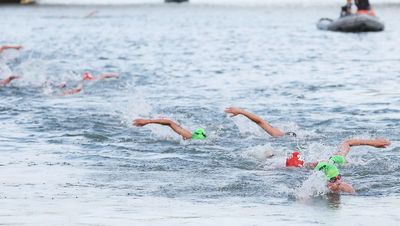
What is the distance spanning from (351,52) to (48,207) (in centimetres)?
3719

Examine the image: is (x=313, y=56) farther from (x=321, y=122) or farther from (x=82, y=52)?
(x=321, y=122)

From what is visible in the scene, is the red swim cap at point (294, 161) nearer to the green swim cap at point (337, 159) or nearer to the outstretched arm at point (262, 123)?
the green swim cap at point (337, 159)

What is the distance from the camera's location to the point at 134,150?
19.9 metres

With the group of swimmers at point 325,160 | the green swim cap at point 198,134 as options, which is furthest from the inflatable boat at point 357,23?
the green swim cap at point 198,134

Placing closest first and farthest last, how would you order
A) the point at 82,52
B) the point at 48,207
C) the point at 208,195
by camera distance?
the point at 48,207 < the point at 208,195 < the point at 82,52

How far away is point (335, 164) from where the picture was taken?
17.3 metres

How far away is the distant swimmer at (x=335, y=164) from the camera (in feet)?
50.9

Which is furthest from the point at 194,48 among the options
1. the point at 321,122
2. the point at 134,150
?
the point at 134,150

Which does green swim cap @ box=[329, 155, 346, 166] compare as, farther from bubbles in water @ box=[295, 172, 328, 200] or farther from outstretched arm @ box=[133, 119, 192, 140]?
outstretched arm @ box=[133, 119, 192, 140]

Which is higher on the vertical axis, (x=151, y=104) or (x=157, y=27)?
(x=151, y=104)

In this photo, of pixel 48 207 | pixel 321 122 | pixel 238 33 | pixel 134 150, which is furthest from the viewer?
pixel 238 33

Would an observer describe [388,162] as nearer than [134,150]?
Yes

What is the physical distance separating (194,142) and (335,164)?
3.84m

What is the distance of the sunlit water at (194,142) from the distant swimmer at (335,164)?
0.61 feet
